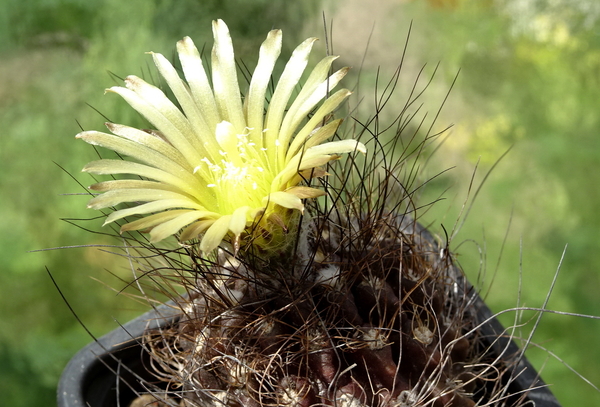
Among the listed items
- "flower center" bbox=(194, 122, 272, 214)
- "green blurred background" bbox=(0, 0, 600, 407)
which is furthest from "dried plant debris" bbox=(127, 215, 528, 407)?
"green blurred background" bbox=(0, 0, 600, 407)

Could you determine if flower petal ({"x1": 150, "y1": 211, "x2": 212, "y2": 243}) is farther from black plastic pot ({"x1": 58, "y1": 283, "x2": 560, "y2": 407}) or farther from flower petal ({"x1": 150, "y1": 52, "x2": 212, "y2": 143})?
black plastic pot ({"x1": 58, "y1": 283, "x2": 560, "y2": 407})

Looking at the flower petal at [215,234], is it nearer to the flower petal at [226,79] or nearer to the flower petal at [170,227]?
the flower petal at [170,227]

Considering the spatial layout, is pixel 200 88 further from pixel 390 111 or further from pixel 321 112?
pixel 390 111

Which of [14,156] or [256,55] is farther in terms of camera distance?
[14,156]

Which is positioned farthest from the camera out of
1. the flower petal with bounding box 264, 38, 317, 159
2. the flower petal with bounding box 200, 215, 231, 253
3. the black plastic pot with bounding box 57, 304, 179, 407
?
the black plastic pot with bounding box 57, 304, 179, 407

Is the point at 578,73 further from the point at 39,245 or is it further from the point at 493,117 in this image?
the point at 39,245

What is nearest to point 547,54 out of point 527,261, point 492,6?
point 492,6

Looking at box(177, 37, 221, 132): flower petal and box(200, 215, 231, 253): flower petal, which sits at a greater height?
box(177, 37, 221, 132): flower petal
